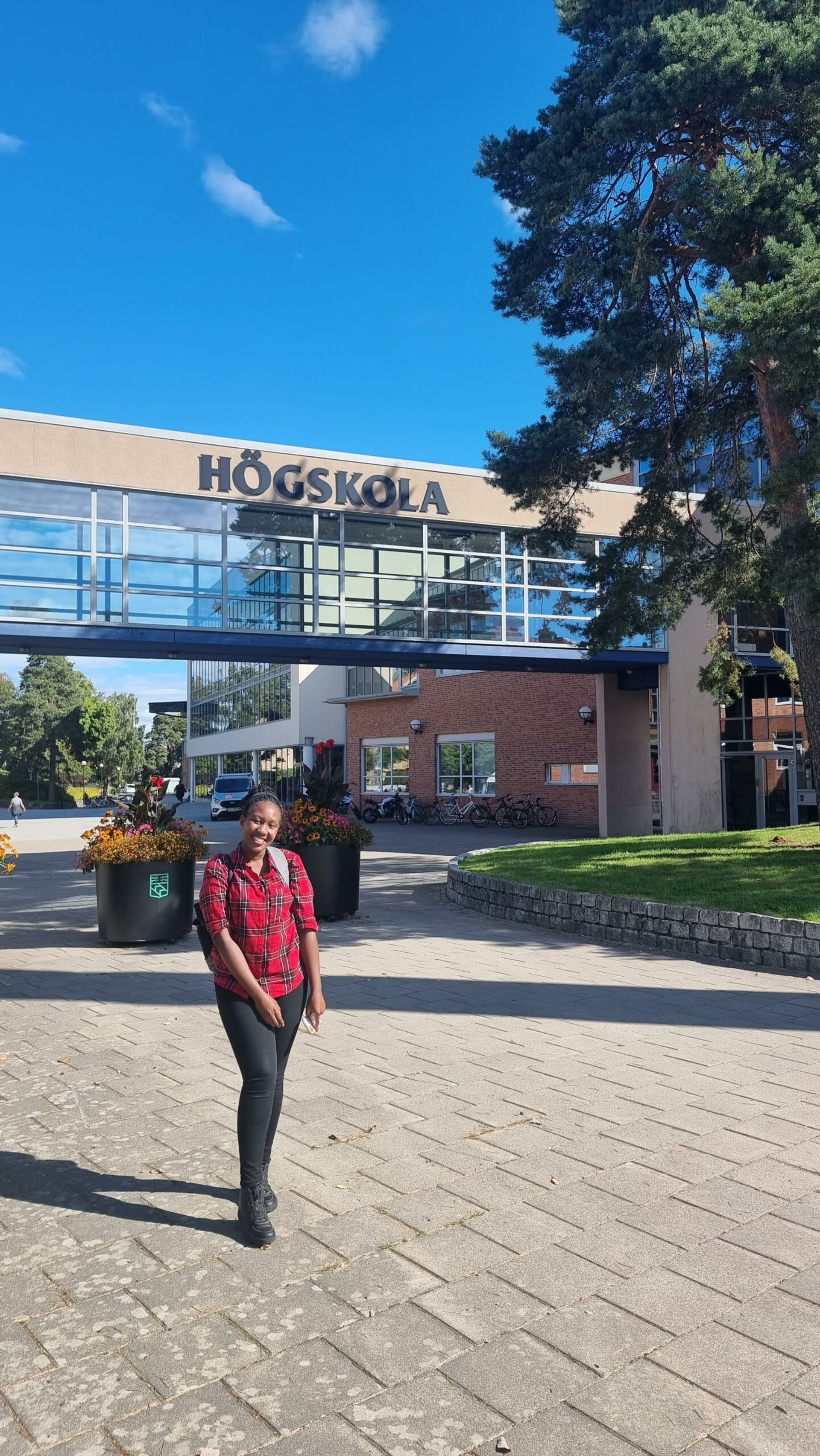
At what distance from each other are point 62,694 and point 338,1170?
74.1 meters

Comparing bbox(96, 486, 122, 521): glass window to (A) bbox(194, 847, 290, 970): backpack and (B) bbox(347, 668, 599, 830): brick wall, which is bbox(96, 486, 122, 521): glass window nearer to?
(B) bbox(347, 668, 599, 830): brick wall

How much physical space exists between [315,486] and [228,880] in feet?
53.4

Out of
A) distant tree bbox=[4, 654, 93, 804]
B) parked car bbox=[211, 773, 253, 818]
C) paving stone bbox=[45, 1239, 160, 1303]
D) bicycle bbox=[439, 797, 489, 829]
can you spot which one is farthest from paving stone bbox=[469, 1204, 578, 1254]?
distant tree bbox=[4, 654, 93, 804]

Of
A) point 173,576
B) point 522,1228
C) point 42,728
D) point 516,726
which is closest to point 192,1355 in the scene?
point 522,1228

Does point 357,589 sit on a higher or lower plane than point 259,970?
higher

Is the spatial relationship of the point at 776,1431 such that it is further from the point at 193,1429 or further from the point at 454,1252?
the point at 193,1429

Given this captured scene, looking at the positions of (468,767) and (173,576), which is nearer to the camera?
(173,576)

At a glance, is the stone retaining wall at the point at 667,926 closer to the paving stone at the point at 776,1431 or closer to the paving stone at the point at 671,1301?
the paving stone at the point at 671,1301

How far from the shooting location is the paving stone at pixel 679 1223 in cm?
362

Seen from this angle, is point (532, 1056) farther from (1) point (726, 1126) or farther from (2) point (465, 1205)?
(2) point (465, 1205)

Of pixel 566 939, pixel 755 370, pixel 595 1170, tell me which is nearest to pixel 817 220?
pixel 755 370

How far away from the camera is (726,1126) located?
4.76 m

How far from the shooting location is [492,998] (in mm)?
7633

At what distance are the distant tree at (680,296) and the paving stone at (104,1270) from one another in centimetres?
919
